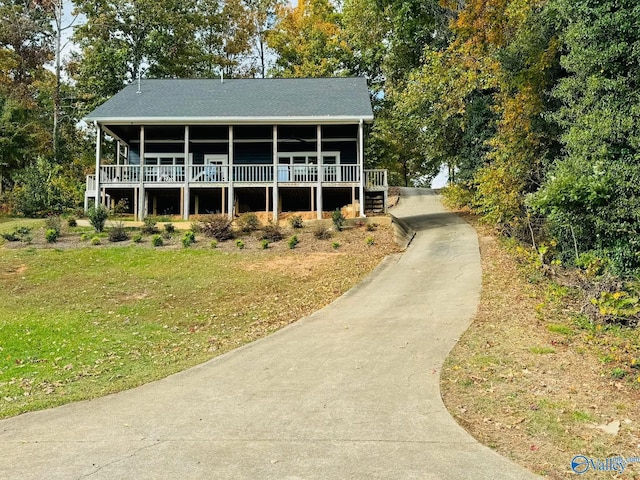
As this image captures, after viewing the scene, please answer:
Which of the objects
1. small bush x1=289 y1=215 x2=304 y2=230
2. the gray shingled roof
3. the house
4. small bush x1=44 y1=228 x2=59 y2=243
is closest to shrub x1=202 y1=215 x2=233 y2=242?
small bush x1=289 y1=215 x2=304 y2=230

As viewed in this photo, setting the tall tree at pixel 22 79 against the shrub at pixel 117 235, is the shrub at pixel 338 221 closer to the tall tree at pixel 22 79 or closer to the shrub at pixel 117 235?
the shrub at pixel 117 235

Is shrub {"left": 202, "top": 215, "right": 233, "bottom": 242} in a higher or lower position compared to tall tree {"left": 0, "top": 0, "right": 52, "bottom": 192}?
lower

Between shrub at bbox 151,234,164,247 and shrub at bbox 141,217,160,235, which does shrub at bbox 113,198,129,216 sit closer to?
shrub at bbox 141,217,160,235

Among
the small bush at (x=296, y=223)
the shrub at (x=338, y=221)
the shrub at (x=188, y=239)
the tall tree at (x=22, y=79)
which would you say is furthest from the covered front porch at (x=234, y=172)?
the tall tree at (x=22, y=79)

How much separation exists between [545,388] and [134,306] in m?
8.98

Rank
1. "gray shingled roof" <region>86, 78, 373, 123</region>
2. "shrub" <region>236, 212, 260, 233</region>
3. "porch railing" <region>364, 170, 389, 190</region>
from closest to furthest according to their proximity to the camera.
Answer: "shrub" <region>236, 212, 260, 233</region>, "gray shingled roof" <region>86, 78, 373, 123</region>, "porch railing" <region>364, 170, 389, 190</region>

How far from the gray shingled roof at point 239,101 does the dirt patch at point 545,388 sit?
13549 millimetres

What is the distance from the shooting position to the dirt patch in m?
4.81

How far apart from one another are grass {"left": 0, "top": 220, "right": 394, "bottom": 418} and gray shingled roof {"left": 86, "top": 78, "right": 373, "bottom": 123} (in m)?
6.40

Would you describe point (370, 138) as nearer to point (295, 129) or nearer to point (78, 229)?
point (295, 129)

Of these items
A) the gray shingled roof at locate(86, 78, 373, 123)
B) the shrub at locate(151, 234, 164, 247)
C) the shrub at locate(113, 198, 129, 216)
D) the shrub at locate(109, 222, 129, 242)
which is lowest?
the shrub at locate(151, 234, 164, 247)

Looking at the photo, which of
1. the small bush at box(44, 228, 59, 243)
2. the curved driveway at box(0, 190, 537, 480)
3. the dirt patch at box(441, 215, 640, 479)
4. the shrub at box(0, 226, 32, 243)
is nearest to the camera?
the curved driveway at box(0, 190, 537, 480)

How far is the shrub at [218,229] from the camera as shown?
1773cm

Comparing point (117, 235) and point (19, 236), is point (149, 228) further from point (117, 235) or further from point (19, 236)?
point (19, 236)
